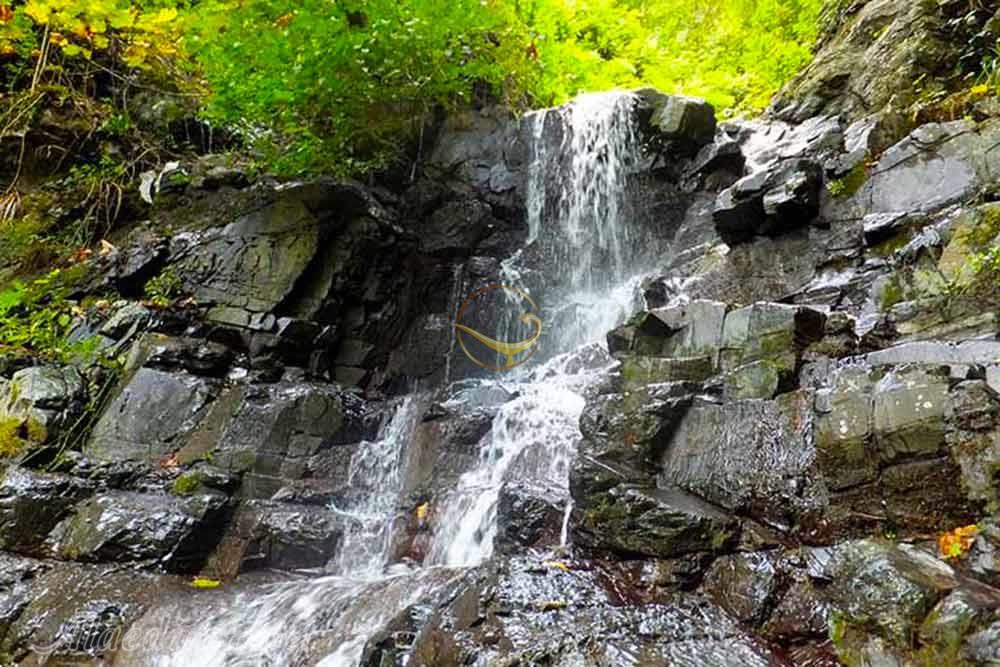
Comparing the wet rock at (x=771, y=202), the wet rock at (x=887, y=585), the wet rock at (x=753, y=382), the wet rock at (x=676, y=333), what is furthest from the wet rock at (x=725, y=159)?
the wet rock at (x=887, y=585)

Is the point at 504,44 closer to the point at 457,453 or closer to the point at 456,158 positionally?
the point at 456,158

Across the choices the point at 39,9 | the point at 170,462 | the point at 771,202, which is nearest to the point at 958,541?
the point at 771,202

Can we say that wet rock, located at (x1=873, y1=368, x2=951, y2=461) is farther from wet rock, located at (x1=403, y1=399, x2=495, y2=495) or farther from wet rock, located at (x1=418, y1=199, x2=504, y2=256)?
wet rock, located at (x1=418, y1=199, x2=504, y2=256)

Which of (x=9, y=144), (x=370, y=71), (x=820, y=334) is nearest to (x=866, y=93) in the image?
(x=820, y=334)

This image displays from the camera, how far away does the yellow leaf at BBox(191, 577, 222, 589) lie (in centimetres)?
516

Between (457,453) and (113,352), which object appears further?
(113,352)

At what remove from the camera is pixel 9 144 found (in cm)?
927

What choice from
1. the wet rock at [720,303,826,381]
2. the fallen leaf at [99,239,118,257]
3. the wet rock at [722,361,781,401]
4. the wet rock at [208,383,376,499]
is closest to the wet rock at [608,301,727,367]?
the wet rock at [720,303,826,381]

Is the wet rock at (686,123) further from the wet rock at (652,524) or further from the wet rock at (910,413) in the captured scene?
the wet rock at (652,524)

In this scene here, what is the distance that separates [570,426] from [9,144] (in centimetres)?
935

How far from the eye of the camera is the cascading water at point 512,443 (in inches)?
171

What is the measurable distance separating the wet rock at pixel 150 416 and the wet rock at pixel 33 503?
18.9 inches

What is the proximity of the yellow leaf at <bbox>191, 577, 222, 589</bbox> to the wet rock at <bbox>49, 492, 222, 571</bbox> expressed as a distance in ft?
0.47

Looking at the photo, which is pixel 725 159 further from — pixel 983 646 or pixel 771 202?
pixel 983 646
